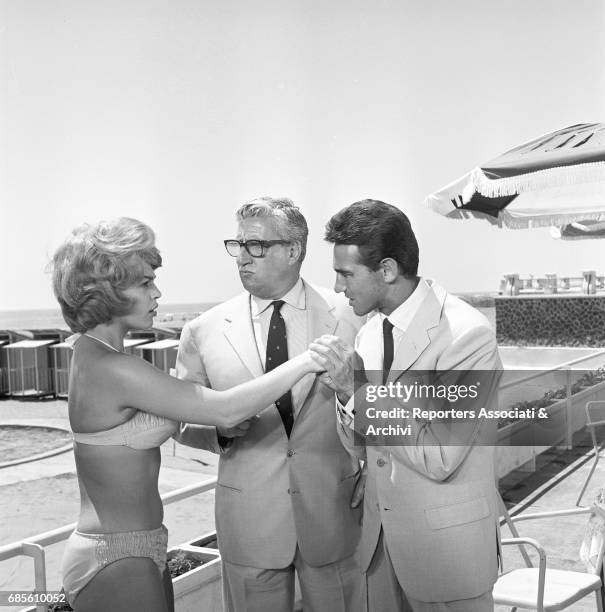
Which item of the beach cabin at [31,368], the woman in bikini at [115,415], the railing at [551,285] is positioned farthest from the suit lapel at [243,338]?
the beach cabin at [31,368]

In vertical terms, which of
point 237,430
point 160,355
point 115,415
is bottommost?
point 160,355

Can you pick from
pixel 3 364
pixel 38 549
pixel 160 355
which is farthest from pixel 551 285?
pixel 38 549

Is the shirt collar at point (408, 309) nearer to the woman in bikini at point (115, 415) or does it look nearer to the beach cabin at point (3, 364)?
the woman in bikini at point (115, 415)

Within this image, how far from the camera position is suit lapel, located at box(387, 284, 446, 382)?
144 cm

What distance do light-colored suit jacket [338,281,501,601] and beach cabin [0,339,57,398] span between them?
42.6 ft

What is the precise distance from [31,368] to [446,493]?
46.9 ft

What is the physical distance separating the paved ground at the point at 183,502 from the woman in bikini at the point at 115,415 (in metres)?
2.05

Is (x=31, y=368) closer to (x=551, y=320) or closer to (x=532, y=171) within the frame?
(x=551, y=320)

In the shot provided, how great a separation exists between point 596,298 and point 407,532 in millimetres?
10609

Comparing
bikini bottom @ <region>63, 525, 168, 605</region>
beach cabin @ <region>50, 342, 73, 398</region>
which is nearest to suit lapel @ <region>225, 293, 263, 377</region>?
bikini bottom @ <region>63, 525, 168, 605</region>

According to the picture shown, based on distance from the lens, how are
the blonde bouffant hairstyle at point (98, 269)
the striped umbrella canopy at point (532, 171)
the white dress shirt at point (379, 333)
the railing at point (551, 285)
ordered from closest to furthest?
the blonde bouffant hairstyle at point (98, 269) < the white dress shirt at point (379, 333) < the striped umbrella canopy at point (532, 171) < the railing at point (551, 285)

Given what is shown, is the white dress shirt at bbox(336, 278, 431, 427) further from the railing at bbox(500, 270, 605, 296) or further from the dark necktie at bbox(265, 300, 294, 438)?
the railing at bbox(500, 270, 605, 296)

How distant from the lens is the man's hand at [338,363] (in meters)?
1.45

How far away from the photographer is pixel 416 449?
1370mm
